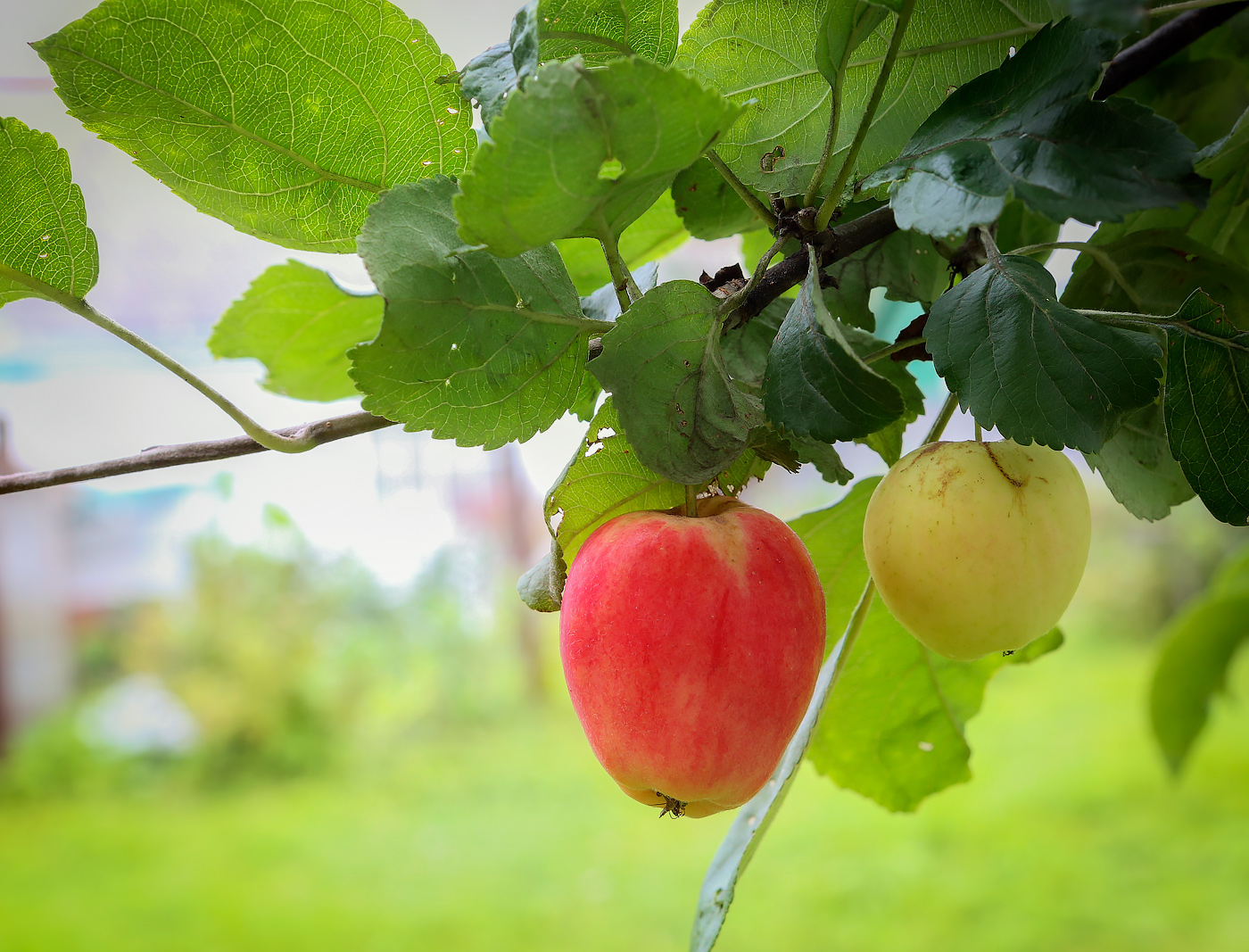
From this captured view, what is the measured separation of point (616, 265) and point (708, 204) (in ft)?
0.21

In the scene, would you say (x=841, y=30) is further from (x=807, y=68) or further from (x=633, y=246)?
(x=633, y=246)

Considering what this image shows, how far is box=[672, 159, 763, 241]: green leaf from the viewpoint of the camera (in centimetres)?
28

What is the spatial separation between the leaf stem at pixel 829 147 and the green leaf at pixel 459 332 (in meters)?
0.06

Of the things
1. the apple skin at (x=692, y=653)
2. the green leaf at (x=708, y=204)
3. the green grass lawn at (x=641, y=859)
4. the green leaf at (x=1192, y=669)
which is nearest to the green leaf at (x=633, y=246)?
the green leaf at (x=708, y=204)

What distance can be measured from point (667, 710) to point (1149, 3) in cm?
24

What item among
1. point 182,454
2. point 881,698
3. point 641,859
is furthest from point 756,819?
point 641,859

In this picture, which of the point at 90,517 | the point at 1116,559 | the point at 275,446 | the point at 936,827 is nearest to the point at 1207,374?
the point at 275,446

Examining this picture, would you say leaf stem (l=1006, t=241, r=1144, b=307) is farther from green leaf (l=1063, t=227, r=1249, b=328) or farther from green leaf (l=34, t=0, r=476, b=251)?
green leaf (l=34, t=0, r=476, b=251)

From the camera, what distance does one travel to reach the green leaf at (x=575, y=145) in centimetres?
17

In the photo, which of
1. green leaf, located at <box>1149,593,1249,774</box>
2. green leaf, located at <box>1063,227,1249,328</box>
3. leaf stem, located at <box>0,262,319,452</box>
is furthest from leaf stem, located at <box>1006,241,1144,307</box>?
green leaf, located at <box>1149,593,1249,774</box>

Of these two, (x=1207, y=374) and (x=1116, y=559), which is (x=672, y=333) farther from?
(x=1116, y=559)

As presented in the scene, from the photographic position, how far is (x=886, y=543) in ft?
0.82

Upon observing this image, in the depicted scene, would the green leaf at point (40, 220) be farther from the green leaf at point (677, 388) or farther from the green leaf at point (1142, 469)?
the green leaf at point (1142, 469)

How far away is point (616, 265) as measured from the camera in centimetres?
24
